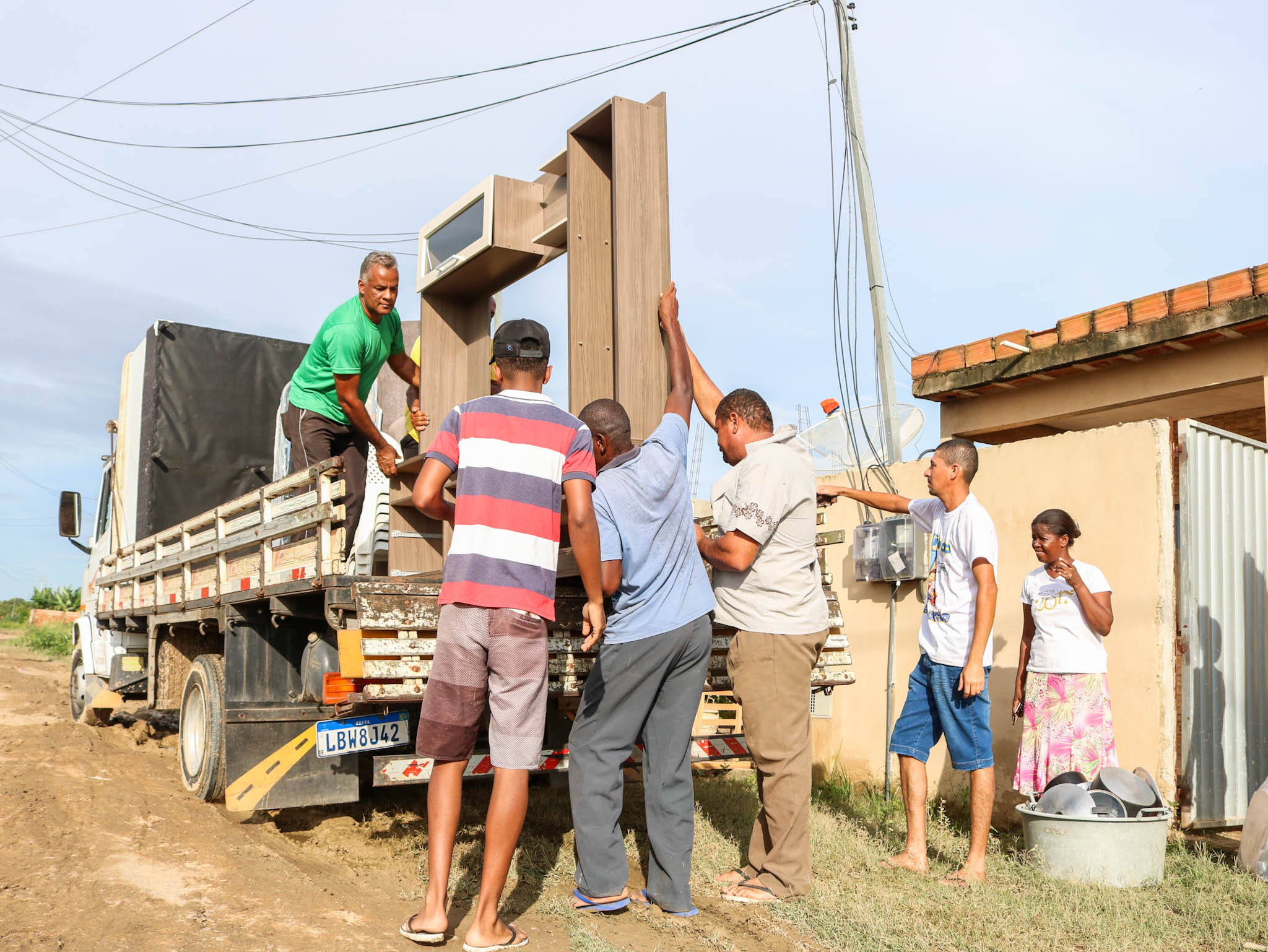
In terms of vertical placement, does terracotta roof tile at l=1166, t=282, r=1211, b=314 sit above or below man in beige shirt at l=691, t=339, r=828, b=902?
above

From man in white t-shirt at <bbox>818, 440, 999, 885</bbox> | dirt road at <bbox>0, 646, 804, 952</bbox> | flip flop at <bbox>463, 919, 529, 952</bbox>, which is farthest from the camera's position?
man in white t-shirt at <bbox>818, 440, 999, 885</bbox>

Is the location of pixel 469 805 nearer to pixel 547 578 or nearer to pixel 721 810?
pixel 721 810

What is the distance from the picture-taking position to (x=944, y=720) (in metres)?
4.50

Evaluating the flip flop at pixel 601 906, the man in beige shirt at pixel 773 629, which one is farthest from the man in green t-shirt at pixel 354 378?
the flip flop at pixel 601 906

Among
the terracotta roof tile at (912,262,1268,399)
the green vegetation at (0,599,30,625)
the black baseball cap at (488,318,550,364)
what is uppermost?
the terracotta roof tile at (912,262,1268,399)

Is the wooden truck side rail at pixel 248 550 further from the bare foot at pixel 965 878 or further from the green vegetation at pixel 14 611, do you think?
the green vegetation at pixel 14 611

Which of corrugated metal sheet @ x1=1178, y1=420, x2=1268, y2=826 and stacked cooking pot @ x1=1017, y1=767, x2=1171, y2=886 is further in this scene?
corrugated metal sheet @ x1=1178, y1=420, x2=1268, y2=826

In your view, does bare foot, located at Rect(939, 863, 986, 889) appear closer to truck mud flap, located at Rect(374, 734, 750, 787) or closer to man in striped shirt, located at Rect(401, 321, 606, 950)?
truck mud flap, located at Rect(374, 734, 750, 787)

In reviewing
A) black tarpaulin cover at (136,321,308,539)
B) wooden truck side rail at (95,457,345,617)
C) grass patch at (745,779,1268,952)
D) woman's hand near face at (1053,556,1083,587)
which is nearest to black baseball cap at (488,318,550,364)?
wooden truck side rail at (95,457,345,617)

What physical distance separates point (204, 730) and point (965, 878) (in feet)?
14.6

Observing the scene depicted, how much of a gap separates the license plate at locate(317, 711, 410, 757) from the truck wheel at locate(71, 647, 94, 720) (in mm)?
6308

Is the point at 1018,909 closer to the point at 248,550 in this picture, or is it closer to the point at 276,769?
the point at 276,769

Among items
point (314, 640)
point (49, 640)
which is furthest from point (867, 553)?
point (49, 640)

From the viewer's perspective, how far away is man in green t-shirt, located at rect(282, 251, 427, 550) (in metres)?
5.38
